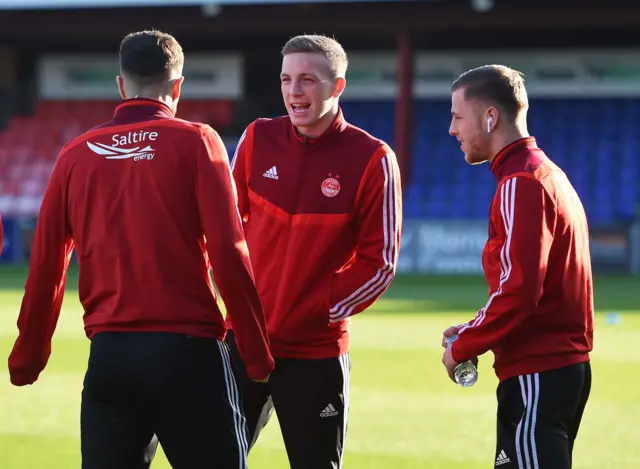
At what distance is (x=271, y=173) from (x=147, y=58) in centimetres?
94

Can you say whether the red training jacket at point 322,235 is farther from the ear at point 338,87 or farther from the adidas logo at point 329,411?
the adidas logo at point 329,411

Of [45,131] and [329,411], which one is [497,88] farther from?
[45,131]

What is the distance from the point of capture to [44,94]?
3281 cm

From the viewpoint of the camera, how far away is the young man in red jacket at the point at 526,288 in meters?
4.10

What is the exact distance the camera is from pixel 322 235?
4.71 meters

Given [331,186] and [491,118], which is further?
[331,186]

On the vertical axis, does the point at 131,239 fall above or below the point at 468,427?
above

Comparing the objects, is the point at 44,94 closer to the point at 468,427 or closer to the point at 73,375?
the point at 73,375

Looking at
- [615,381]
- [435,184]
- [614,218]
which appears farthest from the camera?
[435,184]

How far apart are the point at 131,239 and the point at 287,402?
109 cm

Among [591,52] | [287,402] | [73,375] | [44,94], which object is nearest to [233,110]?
[44,94]

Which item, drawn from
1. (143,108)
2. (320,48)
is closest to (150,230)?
(143,108)

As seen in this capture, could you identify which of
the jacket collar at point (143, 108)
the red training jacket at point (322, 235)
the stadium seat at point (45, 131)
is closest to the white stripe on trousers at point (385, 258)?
the red training jacket at point (322, 235)

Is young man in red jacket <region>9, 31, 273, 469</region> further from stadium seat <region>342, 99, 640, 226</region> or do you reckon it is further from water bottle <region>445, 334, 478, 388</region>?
stadium seat <region>342, 99, 640, 226</region>
